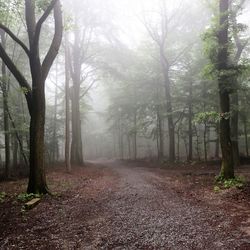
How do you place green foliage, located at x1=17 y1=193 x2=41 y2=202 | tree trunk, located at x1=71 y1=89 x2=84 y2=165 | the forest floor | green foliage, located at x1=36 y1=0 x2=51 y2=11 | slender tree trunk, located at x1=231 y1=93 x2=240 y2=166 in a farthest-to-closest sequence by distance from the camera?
tree trunk, located at x1=71 y1=89 x2=84 y2=165, slender tree trunk, located at x1=231 y1=93 x2=240 y2=166, green foliage, located at x1=36 y1=0 x2=51 y2=11, green foliage, located at x1=17 y1=193 x2=41 y2=202, the forest floor

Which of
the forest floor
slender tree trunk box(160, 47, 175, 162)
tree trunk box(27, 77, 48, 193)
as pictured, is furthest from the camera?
slender tree trunk box(160, 47, 175, 162)

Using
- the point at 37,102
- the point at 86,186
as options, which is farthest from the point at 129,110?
the point at 37,102

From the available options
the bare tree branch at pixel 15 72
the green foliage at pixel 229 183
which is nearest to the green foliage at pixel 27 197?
the bare tree branch at pixel 15 72

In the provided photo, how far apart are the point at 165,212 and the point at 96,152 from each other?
49.7 m

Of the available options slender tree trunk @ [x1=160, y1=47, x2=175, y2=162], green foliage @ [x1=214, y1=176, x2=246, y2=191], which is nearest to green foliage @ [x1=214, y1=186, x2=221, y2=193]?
green foliage @ [x1=214, y1=176, x2=246, y2=191]

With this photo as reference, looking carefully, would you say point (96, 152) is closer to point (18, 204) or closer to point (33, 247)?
point (18, 204)

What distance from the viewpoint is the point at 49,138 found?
29594mm

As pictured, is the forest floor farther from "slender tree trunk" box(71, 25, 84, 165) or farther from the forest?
"slender tree trunk" box(71, 25, 84, 165)

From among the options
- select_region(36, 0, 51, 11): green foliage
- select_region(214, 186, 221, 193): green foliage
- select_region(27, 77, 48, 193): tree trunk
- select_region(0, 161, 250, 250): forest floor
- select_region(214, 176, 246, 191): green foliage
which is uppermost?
select_region(36, 0, 51, 11): green foliage

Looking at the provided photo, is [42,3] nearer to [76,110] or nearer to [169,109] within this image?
[169,109]

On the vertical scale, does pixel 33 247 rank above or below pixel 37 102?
below

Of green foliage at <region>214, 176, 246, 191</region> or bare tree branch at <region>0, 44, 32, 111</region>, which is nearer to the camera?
green foliage at <region>214, 176, 246, 191</region>

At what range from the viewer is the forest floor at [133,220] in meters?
6.09

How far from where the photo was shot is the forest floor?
240 inches
